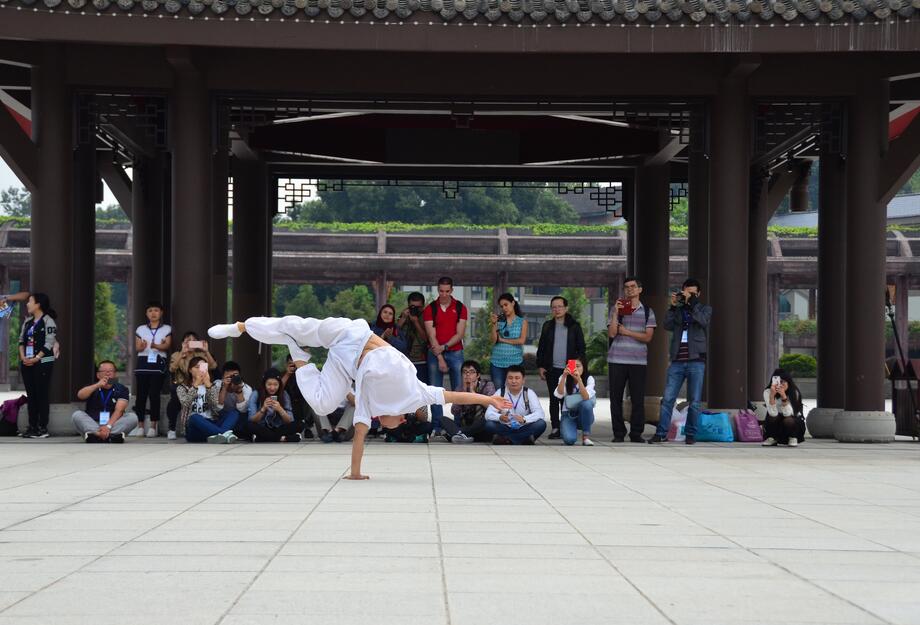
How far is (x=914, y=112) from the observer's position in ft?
63.0

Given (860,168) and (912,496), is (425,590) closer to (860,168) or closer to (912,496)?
(912,496)

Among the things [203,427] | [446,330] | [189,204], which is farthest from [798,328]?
[203,427]

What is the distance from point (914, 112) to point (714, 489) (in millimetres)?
11715

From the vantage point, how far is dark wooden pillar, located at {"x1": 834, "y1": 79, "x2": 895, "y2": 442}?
15.2 m

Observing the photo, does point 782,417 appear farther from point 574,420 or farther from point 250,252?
point 250,252

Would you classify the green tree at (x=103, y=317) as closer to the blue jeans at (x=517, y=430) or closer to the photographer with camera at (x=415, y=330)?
the photographer with camera at (x=415, y=330)

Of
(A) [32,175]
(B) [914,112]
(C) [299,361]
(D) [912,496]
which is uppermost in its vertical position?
(B) [914,112]

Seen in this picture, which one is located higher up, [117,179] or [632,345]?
[117,179]

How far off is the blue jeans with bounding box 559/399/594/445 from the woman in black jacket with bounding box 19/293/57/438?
5650mm

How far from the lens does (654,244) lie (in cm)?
2211

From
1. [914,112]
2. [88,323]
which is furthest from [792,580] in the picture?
[914,112]

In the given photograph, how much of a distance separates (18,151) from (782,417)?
8908 millimetres

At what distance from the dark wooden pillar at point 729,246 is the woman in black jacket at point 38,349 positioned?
743cm

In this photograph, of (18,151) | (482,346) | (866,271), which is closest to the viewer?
(18,151)
